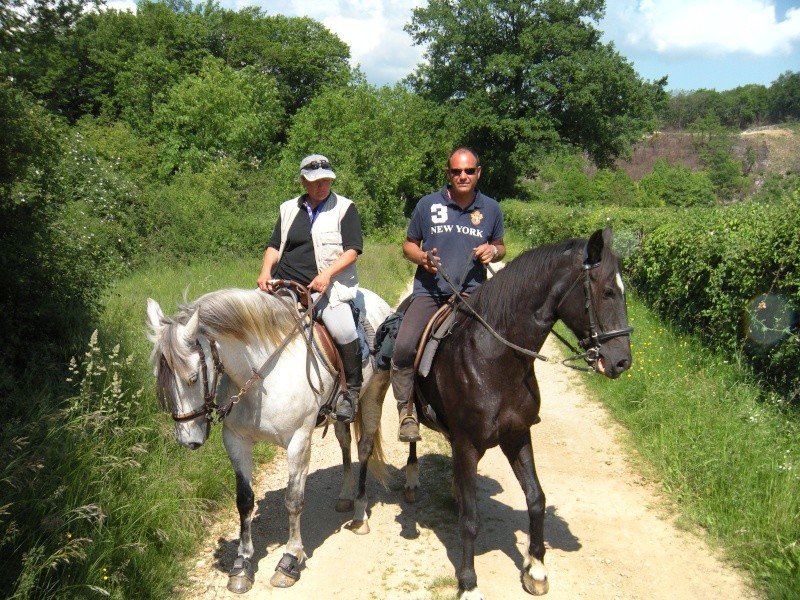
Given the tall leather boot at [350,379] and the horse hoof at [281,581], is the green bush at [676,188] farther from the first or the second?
the horse hoof at [281,581]

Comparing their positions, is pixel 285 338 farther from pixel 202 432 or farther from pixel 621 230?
pixel 621 230

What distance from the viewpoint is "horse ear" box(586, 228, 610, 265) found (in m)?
3.64

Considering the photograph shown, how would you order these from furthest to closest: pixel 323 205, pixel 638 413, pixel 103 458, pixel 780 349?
1. pixel 638 413
2. pixel 780 349
3. pixel 323 205
4. pixel 103 458

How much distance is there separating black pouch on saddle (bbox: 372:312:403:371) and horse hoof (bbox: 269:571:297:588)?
1.75 metres

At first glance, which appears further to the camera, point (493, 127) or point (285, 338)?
point (493, 127)

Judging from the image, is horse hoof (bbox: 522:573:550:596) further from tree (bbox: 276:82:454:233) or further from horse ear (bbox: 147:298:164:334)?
tree (bbox: 276:82:454:233)

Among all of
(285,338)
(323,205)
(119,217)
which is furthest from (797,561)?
(119,217)

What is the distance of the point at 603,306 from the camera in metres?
3.67

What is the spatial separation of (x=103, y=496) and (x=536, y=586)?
3002 mm

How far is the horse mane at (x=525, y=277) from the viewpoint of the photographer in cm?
383

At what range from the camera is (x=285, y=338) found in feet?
14.4

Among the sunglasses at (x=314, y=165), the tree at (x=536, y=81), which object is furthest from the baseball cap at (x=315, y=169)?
the tree at (x=536, y=81)

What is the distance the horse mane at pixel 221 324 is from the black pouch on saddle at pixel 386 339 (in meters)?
0.85

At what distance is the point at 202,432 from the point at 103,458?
866mm
